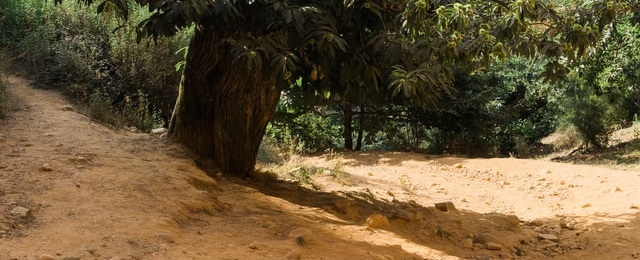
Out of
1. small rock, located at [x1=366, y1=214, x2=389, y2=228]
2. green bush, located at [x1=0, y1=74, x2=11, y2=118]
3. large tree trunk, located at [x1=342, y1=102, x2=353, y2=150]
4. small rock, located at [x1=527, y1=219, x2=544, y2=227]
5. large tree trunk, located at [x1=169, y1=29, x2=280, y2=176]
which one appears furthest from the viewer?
large tree trunk, located at [x1=342, y1=102, x2=353, y2=150]

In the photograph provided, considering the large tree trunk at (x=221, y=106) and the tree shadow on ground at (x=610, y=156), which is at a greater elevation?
the large tree trunk at (x=221, y=106)

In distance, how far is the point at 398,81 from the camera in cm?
461

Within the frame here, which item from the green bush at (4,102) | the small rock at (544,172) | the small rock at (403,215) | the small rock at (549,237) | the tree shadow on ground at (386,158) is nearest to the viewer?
the small rock at (403,215)

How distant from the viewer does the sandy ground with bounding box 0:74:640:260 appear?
3.88 m

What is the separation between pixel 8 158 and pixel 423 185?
4.95 metres

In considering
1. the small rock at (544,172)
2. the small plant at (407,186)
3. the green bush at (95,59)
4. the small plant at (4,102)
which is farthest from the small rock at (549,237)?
the small plant at (4,102)

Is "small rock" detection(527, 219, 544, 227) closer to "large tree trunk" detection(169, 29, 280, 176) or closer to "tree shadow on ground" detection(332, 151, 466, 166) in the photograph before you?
"large tree trunk" detection(169, 29, 280, 176)

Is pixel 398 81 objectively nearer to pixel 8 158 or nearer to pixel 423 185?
pixel 8 158

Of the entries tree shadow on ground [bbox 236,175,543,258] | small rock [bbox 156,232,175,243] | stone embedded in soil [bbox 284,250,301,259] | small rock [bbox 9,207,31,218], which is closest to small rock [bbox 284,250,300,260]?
stone embedded in soil [bbox 284,250,301,259]

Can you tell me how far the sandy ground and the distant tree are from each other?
48 cm

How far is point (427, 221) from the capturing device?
18.3 feet

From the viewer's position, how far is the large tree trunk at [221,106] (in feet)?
19.0

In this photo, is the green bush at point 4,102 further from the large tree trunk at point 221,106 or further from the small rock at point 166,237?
the small rock at point 166,237

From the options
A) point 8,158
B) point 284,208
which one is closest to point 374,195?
point 284,208
